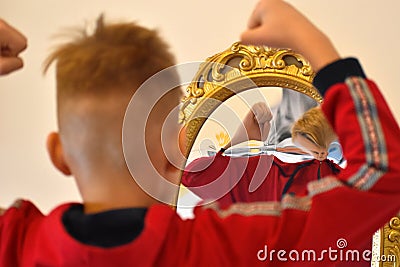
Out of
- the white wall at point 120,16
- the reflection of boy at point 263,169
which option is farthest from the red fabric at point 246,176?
the white wall at point 120,16

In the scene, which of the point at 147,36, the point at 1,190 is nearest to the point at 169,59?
the point at 147,36

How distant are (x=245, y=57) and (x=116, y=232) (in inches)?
25.0

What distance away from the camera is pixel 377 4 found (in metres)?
0.90

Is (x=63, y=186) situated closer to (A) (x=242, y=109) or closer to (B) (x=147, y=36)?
(A) (x=242, y=109)

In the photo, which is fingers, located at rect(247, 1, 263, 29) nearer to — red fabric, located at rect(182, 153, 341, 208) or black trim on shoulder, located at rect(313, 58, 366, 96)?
black trim on shoulder, located at rect(313, 58, 366, 96)

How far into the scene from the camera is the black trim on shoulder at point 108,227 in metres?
0.30

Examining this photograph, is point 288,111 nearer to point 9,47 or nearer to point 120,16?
point 120,16

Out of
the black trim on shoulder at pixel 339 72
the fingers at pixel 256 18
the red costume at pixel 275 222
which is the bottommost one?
the red costume at pixel 275 222

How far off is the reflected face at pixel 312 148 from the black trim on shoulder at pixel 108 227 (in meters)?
0.53

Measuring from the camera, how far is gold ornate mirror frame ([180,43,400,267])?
0.86 meters

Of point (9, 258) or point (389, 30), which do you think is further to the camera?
point (389, 30)

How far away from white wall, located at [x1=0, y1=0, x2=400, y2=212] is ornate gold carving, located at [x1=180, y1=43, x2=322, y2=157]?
0.15 feet

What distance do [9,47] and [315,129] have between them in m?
0.50

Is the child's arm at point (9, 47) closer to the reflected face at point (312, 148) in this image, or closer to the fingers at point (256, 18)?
the fingers at point (256, 18)
